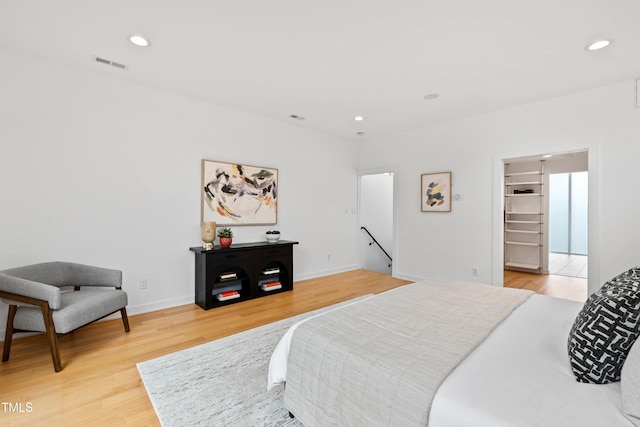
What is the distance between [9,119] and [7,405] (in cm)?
249

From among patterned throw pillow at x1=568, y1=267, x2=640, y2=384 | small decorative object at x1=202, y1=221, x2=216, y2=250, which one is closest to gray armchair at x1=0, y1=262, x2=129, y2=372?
small decorative object at x1=202, y1=221, x2=216, y2=250

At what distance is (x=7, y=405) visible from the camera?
5.99 ft

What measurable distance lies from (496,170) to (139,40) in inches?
175

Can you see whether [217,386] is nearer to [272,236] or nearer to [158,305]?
[158,305]

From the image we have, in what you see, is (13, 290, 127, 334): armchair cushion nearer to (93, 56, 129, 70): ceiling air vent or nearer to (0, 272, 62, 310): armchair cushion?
(0, 272, 62, 310): armchair cushion

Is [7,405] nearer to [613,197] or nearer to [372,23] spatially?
[372,23]

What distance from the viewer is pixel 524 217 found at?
6293 mm

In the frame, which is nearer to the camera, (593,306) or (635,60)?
(593,306)

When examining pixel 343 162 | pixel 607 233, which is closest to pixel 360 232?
pixel 343 162

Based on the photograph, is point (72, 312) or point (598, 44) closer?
point (72, 312)

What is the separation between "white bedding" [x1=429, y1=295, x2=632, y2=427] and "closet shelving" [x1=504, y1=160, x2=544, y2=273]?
217 inches

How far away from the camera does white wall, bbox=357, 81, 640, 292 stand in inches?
125

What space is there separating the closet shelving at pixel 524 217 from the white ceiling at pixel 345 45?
307 centimetres

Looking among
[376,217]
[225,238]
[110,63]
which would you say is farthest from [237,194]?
[376,217]
